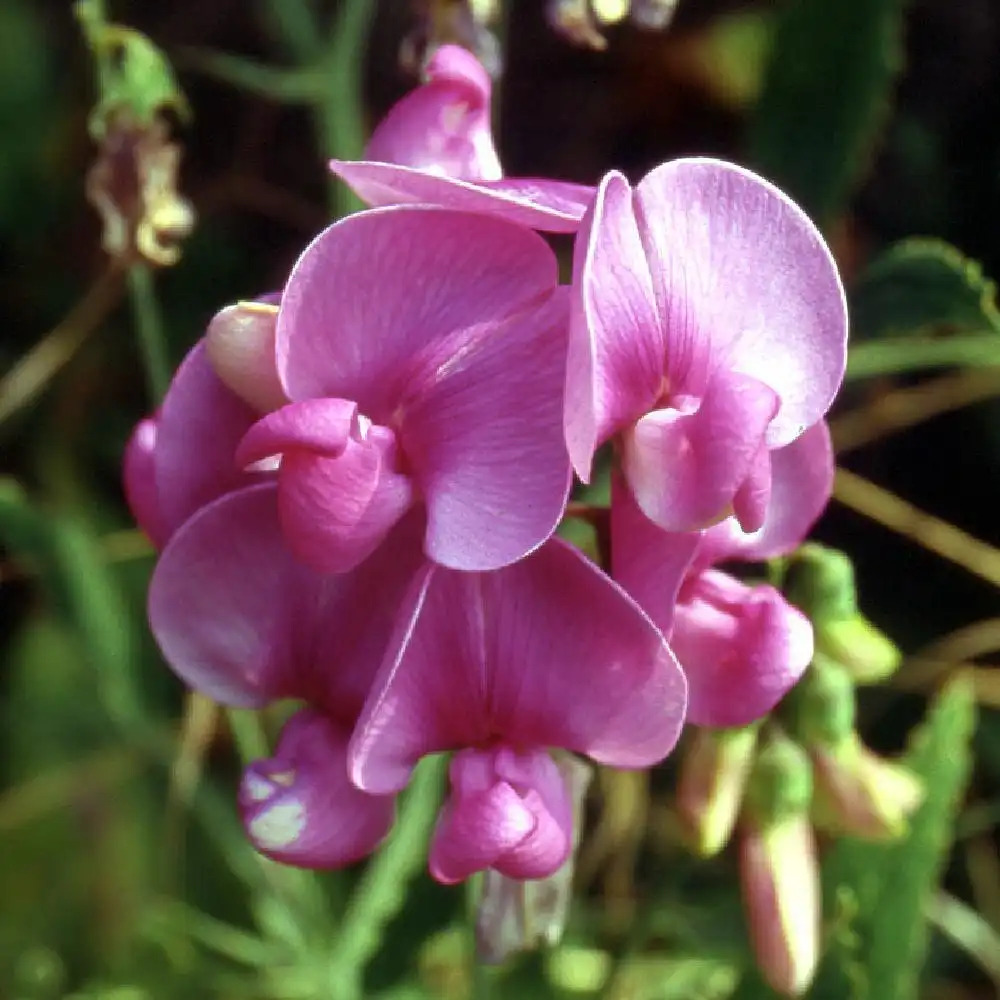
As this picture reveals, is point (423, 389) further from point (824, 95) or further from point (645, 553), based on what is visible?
point (824, 95)

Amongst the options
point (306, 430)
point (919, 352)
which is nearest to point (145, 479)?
point (306, 430)

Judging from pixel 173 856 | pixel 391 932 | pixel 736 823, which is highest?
pixel 736 823

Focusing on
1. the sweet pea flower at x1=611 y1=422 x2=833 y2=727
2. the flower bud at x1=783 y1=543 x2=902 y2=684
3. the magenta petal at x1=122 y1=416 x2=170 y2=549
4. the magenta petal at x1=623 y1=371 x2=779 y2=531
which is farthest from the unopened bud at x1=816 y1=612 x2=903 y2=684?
the magenta petal at x1=122 y1=416 x2=170 y2=549

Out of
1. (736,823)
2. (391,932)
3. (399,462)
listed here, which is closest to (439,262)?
(399,462)

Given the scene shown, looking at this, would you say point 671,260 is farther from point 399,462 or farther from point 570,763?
point 570,763

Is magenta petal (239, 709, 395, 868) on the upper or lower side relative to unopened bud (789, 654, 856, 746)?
upper

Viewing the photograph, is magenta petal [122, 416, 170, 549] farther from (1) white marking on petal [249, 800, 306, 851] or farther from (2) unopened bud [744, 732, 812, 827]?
(2) unopened bud [744, 732, 812, 827]
